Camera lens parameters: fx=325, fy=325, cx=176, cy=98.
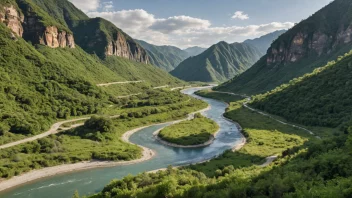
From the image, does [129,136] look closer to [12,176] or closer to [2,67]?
[12,176]

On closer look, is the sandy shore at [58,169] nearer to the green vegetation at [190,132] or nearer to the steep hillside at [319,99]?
the green vegetation at [190,132]

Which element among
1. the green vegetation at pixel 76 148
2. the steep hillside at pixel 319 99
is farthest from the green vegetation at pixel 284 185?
the steep hillside at pixel 319 99

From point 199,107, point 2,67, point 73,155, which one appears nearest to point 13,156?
point 73,155

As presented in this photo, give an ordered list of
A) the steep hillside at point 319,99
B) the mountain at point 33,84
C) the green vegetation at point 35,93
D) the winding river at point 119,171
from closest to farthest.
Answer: the winding river at point 119,171, the green vegetation at point 35,93, the mountain at point 33,84, the steep hillside at point 319,99

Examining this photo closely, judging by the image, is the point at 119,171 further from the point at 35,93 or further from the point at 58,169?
the point at 35,93

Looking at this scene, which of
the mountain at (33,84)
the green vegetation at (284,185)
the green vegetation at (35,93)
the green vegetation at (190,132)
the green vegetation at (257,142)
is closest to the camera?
the green vegetation at (284,185)

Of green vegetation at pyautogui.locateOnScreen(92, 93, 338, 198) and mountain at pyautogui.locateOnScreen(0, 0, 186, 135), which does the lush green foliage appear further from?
green vegetation at pyautogui.locateOnScreen(92, 93, 338, 198)

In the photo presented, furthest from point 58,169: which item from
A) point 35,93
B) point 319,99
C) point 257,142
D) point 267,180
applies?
point 319,99
